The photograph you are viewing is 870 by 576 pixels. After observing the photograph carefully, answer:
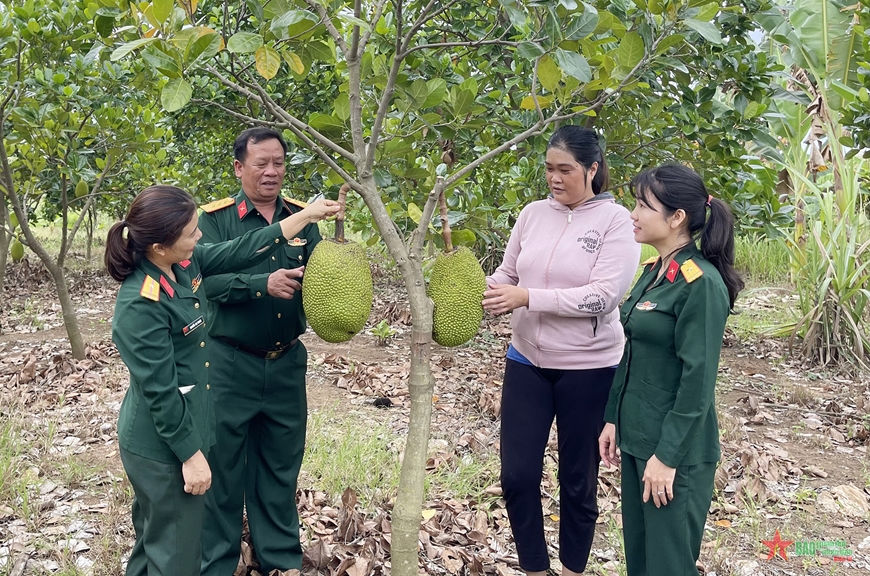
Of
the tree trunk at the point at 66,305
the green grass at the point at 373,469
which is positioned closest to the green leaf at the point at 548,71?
the green grass at the point at 373,469

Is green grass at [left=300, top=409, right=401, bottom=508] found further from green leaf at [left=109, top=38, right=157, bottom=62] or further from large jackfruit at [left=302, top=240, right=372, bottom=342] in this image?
green leaf at [left=109, top=38, right=157, bottom=62]

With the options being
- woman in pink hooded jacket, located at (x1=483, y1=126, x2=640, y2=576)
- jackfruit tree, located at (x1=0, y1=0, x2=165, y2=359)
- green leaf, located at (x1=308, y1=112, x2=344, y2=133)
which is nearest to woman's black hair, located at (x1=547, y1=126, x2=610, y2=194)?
woman in pink hooded jacket, located at (x1=483, y1=126, x2=640, y2=576)

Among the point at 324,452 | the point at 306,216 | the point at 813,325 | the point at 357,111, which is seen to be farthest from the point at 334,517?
the point at 813,325

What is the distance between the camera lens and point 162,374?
177 cm

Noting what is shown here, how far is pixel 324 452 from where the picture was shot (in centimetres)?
339

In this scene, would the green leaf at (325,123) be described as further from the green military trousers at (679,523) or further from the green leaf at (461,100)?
the green military trousers at (679,523)

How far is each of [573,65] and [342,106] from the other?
2.02 ft

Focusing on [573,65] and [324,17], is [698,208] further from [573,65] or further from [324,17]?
[324,17]

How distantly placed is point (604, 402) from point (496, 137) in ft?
4.91

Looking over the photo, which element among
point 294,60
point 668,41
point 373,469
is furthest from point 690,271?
point 373,469

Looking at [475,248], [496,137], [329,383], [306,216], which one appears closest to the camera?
[306,216]

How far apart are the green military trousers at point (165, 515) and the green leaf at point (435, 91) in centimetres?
119

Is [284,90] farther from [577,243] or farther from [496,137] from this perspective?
[577,243]

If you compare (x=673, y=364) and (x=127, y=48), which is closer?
(x=127, y=48)
